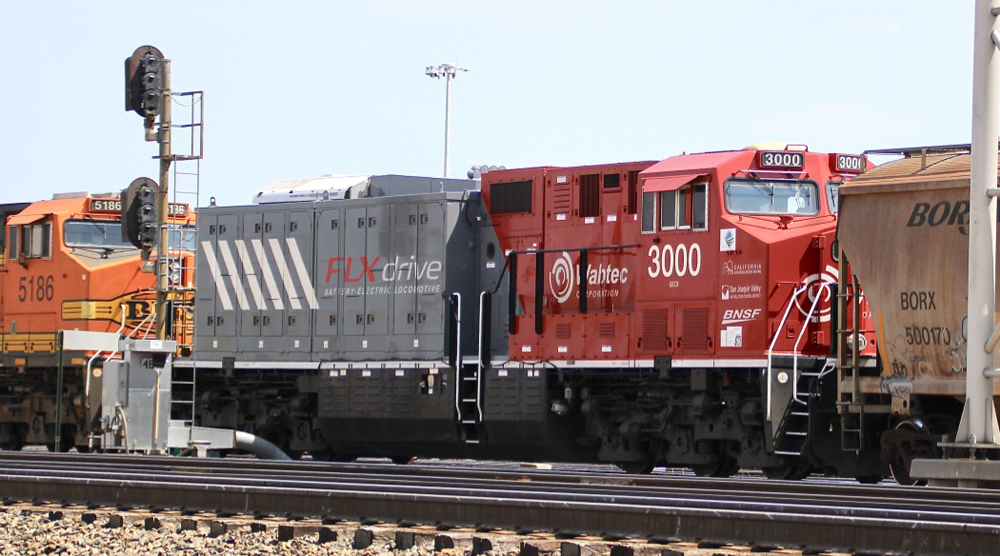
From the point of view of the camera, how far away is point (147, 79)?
24.1m

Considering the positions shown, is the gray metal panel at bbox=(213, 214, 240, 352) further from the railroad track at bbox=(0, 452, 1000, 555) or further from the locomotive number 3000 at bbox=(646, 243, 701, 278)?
the locomotive number 3000 at bbox=(646, 243, 701, 278)

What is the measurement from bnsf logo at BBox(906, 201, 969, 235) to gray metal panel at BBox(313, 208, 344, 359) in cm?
895

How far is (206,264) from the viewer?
24047 mm

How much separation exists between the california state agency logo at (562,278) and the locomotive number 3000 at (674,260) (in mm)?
1434

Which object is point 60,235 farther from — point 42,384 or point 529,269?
point 529,269

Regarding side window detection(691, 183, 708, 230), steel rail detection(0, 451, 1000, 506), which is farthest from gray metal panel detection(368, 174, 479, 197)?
steel rail detection(0, 451, 1000, 506)

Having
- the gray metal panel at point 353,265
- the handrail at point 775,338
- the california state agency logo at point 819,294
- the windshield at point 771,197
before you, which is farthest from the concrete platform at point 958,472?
the gray metal panel at point 353,265

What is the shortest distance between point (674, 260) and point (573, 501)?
7859mm

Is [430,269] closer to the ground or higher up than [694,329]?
higher up

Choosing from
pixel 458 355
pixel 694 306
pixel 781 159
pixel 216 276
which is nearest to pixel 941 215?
pixel 781 159

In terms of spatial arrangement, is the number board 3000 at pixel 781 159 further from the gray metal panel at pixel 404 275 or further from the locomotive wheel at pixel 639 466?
the gray metal panel at pixel 404 275

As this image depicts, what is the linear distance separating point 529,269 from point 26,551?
10.5 meters

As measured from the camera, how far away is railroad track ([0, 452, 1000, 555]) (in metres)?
9.48

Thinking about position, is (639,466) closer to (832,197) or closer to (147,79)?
(832,197)
